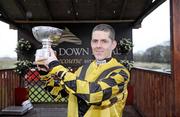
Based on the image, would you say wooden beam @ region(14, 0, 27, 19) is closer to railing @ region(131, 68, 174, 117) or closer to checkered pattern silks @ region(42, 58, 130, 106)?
railing @ region(131, 68, 174, 117)

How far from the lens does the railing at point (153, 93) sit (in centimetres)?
388

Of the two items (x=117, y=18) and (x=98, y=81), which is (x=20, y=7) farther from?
(x=98, y=81)

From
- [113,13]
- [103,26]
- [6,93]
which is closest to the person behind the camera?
[103,26]

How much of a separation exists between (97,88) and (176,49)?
2.37 m

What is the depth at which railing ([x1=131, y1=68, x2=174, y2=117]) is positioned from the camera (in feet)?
12.7

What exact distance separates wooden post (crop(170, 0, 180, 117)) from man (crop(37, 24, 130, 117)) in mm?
2137

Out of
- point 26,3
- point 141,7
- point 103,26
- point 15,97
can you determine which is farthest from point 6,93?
point 103,26

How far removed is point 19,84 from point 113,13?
2.83m

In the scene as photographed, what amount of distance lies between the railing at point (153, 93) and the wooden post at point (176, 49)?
7.1 inches

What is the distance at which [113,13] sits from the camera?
7.92m

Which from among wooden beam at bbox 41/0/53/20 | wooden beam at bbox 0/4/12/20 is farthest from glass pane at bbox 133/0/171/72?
wooden beam at bbox 0/4/12/20

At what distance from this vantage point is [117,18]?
328 inches

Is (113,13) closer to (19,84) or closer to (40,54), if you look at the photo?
(19,84)

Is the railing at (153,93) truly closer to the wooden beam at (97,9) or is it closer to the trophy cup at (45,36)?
the wooden beam at (97,9)
